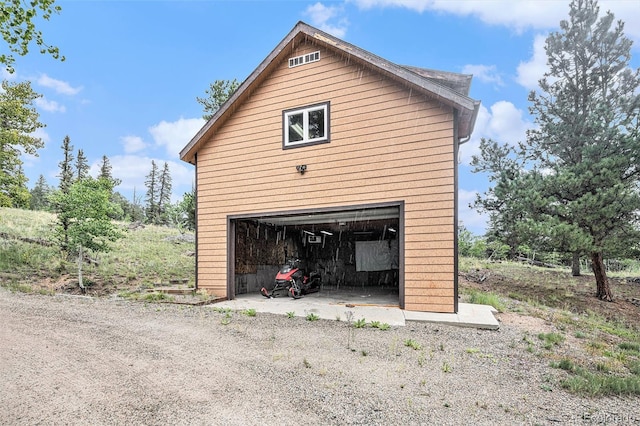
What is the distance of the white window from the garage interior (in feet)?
7.75

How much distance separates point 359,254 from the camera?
1398 cm

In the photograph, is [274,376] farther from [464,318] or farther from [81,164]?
[81,164]

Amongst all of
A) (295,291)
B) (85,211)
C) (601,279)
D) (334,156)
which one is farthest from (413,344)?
(601,279)

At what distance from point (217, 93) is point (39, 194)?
38284mm

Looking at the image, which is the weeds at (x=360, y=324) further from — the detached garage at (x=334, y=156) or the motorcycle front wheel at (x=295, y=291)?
the motorcycle front wheel at (x=295, y=291)

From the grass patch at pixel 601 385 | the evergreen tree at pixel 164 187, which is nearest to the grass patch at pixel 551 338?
the grass patch at pixel 601 385

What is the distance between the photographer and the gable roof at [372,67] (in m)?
6.72

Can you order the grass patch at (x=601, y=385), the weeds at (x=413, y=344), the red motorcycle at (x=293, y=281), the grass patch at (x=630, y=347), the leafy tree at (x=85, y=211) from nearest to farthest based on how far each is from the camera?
the grass patch at (x=601, y=385)
the weeds at (x=413, y=344)
the grass patch at (x=630, y=347)
the red motorcycle at (x=293, y=281)
the leafy tree at (x=85, y=211)

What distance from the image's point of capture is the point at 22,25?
240 inches

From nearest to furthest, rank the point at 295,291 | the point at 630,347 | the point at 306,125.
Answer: the point at 630,347, the point at 306,125, the point at 295,291

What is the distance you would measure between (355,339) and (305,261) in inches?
369

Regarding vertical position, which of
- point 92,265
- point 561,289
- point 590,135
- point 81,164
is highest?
point 81,164

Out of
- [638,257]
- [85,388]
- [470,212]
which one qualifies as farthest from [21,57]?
[638,257]

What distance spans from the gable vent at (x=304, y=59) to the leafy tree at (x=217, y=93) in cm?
915
